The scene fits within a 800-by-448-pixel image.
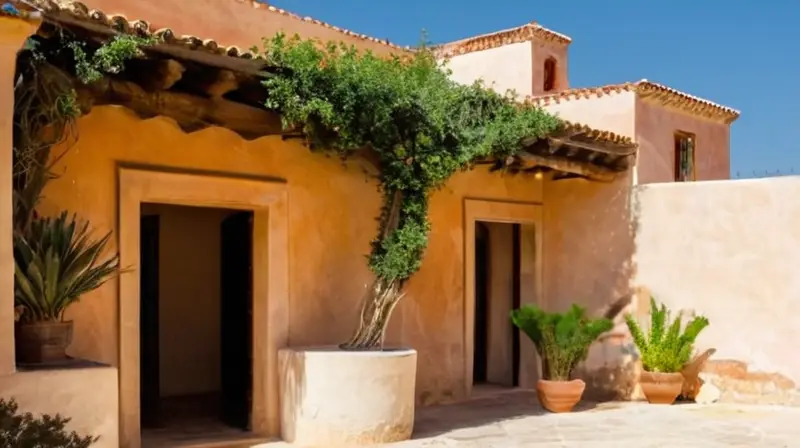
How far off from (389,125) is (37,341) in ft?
12.8

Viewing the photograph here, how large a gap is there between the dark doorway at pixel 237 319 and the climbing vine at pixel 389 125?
45.1 inches

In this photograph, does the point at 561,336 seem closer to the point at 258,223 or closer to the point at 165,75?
the point at 258,223

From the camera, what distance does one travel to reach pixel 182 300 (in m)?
12.2

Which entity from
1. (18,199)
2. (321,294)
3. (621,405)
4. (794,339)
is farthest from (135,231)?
(794,339)

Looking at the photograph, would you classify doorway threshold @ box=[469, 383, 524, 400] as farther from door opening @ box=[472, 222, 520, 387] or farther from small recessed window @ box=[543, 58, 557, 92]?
small recessed window @ box=[543, 58, 557, 92]

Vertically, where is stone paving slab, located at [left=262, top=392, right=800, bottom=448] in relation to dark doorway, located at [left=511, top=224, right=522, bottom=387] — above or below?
below

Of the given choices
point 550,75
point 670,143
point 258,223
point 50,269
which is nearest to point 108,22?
point 50,269

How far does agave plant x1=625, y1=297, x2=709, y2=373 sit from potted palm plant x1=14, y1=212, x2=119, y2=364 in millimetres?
7364

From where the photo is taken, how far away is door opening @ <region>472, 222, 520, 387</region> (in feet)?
44.4

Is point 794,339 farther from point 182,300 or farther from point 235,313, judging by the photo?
point 182,300

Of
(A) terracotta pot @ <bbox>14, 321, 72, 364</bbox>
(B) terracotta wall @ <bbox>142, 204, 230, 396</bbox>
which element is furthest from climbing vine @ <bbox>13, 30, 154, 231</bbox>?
(B) terracotta wall @ <bbox>142, 204, 230, 396</bbox>

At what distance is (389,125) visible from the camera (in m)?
8.68

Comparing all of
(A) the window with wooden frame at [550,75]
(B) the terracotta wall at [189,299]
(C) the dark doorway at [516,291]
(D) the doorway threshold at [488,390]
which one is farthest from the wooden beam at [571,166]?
(B) the terracotta wall at [189,299]

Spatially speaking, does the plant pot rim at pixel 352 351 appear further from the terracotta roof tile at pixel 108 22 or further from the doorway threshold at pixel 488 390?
the doorway threshold at pixel 488 390
